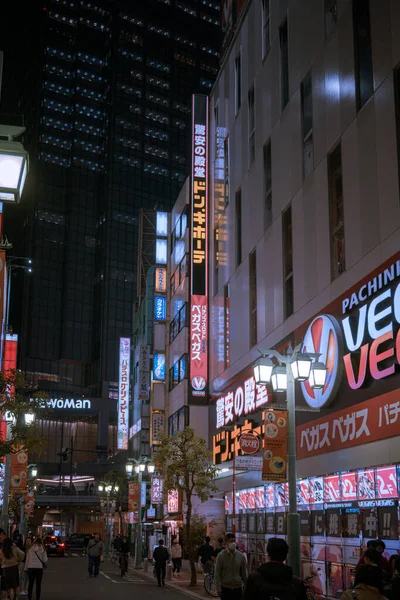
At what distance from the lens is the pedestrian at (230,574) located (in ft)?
43.6

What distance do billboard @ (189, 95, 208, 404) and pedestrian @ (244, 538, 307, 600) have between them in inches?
1192

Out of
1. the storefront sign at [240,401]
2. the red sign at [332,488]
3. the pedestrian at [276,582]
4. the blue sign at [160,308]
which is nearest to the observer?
the pedestrian at [276,582]

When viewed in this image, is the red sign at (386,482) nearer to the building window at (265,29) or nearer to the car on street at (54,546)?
the building window at (265,29)

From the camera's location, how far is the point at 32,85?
527ft

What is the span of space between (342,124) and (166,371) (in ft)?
118

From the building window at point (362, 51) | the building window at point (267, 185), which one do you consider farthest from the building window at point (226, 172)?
the building window at point (362, 51)

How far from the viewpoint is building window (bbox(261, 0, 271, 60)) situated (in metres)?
30.3

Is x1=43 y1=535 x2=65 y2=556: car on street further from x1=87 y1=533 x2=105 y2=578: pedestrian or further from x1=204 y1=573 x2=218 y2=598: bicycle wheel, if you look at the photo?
x1=204 y1=573 x2=218 y2=598: bicycle wheel

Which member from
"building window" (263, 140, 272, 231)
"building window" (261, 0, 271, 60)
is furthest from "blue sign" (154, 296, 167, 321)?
"building window" (261, 0, 271, 60)

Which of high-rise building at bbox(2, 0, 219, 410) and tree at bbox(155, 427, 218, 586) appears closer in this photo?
tree at bbox(155, 427, 218, 586)

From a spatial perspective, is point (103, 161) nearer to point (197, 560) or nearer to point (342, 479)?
point (197, 560)

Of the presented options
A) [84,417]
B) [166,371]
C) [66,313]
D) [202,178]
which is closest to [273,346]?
[202,178]

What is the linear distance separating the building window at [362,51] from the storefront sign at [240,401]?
1153 cm

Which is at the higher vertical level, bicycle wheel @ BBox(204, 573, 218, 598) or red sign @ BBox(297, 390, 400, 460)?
red sign @ BBox(297, 390, 400, 460)
